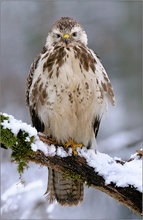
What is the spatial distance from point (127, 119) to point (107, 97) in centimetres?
312

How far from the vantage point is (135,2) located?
8.94 metres

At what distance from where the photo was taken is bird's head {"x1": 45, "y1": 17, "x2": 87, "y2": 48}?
5090 mm

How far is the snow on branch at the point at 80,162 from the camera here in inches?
162

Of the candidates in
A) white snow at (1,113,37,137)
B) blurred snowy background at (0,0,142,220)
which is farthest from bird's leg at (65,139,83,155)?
blurred snowy background at (0,0,142,220)

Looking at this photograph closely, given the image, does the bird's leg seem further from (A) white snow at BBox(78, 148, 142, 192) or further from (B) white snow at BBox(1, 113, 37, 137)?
(B) white snow at BBox(1, 113, 37, 137)

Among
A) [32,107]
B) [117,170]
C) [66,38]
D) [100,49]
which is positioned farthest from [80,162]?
[100,49]

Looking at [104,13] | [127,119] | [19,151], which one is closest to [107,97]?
[19,151]

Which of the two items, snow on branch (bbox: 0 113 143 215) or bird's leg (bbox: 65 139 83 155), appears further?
bird's leg (bbox: 65 139 83 155)

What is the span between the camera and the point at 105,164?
4.43 meters

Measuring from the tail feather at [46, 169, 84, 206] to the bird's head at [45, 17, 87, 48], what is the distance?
3.64 feet

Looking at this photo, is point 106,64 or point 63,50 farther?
point 106,64

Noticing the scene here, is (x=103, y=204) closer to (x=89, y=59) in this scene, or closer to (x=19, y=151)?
(x=89, y=59)

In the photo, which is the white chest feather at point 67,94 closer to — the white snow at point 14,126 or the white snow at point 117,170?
the white snow at point 117,170

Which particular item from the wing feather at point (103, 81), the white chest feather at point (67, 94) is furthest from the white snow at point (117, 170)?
the wing feather at point (103, 81)
